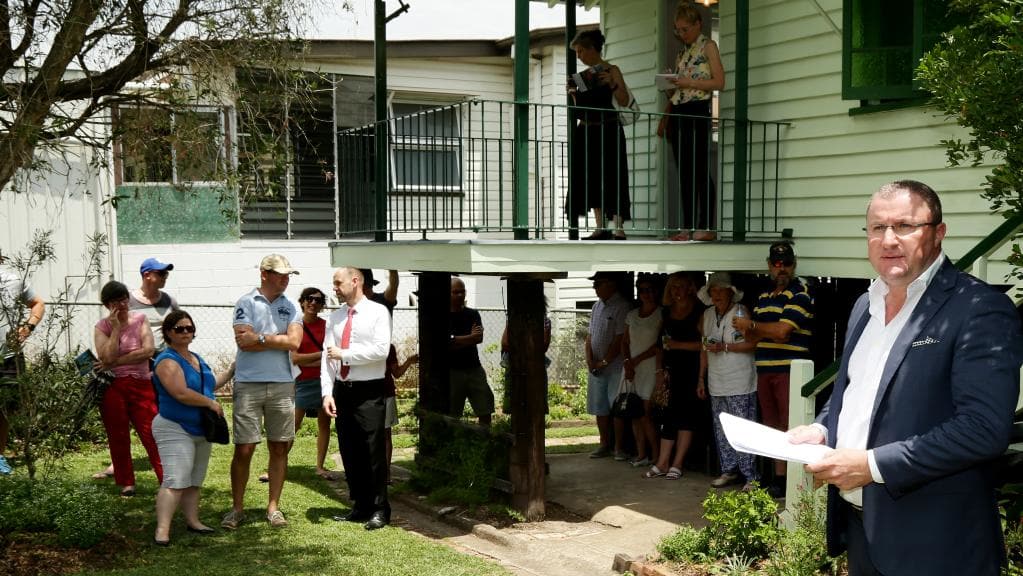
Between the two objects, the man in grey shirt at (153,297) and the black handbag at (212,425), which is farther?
the man in grey shirt at (153,297)

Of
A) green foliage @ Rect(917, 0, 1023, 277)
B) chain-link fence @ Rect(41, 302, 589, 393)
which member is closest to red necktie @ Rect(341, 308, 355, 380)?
green foliage @ Rect(917, 0, 1023, 277)

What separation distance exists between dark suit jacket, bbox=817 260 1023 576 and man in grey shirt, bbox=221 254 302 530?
5.50 m

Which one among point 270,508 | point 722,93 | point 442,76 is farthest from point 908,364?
point 442,76

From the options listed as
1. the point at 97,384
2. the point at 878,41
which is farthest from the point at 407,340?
the point at 878,41

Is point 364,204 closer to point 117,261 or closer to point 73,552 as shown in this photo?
point 73,552

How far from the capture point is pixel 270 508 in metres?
8.36

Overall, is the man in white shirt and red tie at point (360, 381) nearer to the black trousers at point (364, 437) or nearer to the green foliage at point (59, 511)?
the black trousers at point (364, 437)

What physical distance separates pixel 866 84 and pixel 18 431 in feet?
22.8

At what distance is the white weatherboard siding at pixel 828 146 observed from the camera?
7812 mm

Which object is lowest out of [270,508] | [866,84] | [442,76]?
[270,508]

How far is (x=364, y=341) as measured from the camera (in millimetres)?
8156

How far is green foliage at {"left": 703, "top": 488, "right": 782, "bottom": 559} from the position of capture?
6355 mm

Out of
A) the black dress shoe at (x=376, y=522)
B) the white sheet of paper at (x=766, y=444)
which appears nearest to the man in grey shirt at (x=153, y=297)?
the black dress shoe at (x=376, y=522)

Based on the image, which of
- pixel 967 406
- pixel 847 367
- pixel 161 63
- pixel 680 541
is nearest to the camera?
pixel 967 406
